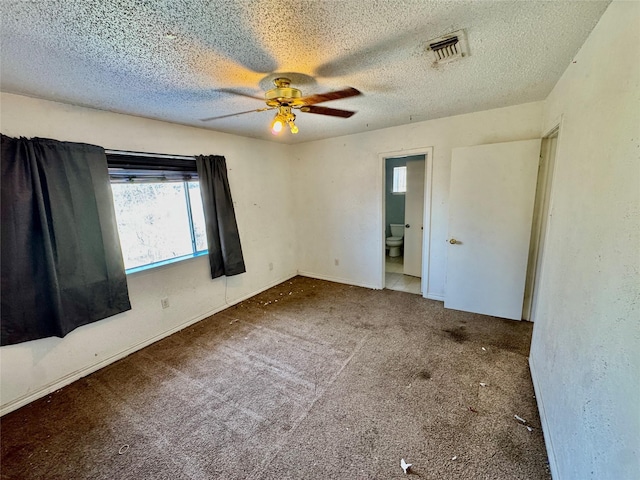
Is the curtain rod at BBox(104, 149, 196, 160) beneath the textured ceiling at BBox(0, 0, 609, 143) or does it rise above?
beneath

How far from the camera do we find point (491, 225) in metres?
2.86

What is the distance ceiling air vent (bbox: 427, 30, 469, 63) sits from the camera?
4.54 feet

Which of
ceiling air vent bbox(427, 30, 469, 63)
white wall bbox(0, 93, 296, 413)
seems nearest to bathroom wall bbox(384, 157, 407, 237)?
white wall bbox(0, 93, 296, 413)

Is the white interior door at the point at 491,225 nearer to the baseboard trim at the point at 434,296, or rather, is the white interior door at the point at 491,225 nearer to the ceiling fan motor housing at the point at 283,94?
the baseboard trim at the point at 434,296

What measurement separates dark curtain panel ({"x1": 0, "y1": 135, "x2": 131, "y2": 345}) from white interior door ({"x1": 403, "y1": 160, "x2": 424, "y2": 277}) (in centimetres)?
380

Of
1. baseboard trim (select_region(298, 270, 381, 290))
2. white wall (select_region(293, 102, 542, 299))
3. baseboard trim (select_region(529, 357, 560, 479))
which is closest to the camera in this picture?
baseboard trim (select_region(529, 357, 560, 479))

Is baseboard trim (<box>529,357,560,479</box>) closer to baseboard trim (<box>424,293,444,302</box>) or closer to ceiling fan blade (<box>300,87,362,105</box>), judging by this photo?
baseboard trim (<box>424,293,444,302</box>)

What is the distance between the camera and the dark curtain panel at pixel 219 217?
10.2ft

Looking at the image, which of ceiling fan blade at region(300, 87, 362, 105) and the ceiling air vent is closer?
the ceiling air vent

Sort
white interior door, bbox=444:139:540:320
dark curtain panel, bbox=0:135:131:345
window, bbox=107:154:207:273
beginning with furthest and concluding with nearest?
white interior door, bbox=444:139:540:320
window, bbox=107:154:207:273
dark curtain panel, bbox=0:135:131:345

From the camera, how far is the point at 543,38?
143 centimetres

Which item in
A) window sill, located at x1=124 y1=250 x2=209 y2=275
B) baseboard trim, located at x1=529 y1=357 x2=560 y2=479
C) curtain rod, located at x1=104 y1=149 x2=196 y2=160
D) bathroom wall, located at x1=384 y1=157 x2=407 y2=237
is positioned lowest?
baseboard trim, located at x1=529 y1=357 x2=560 y2=479

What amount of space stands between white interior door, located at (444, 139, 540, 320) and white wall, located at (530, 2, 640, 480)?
1.02m

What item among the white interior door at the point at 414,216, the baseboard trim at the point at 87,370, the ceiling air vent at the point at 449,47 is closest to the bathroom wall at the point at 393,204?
the white interior door at the point at 414,216
